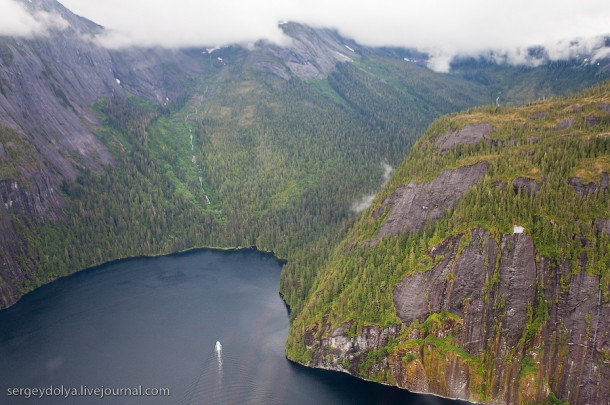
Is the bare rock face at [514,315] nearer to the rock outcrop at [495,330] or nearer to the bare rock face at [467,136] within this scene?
the rock outcrop at [495,330]

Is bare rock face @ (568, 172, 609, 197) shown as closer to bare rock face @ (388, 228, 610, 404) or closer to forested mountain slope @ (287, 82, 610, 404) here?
forested mountain slope @ (287, 82, 610, 404)

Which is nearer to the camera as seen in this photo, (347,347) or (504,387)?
(504,387)

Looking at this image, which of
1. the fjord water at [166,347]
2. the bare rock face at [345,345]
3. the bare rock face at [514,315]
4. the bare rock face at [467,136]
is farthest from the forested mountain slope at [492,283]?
the fjord water at [166,347]

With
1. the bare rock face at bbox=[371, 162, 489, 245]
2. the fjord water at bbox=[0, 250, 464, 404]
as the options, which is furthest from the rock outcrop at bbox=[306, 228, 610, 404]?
the bare rock face at bbox=[371, 162, 489, 245]

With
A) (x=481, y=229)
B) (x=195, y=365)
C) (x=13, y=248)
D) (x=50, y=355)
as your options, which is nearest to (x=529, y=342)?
(x=481, y=229)

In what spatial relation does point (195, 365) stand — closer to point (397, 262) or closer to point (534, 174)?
point (397, 262)

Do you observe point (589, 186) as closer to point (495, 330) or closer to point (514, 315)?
point (514, 315)

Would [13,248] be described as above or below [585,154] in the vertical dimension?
below
